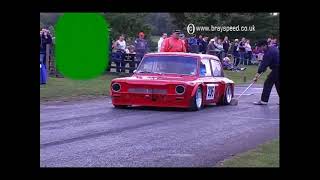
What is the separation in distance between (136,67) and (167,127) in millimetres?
2190

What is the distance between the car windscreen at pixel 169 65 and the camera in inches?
404


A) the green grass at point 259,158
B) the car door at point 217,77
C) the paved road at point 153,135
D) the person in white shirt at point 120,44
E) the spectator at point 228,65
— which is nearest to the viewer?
the green grass at point 259,158

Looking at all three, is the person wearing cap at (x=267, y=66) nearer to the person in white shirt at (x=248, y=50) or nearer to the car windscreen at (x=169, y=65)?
the person in white shirt at (x=248, y=50)

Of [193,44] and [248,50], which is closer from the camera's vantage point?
[248,50]

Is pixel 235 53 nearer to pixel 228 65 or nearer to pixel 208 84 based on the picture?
pixel 228 65

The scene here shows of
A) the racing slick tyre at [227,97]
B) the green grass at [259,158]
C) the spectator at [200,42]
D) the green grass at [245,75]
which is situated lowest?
the green grass at [259,158]

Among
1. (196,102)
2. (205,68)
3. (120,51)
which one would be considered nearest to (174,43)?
(120,51)

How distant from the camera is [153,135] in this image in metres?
7.57

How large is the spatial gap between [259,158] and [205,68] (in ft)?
13.3

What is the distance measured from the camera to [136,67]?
33.4 ft

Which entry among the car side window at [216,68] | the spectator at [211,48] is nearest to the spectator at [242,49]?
the spectator at [211,48]
